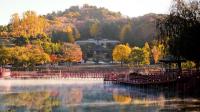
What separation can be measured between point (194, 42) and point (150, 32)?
10228 centimetres

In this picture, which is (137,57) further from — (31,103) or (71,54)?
(31,103)

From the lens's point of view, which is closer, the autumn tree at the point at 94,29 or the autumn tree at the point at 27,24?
the autumn tree at the point at 27,24

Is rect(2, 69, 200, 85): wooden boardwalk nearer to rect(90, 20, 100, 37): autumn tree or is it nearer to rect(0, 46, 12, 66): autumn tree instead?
rect(0, 46, 12, 66): autumn tree

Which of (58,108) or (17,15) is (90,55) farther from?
(58,108)

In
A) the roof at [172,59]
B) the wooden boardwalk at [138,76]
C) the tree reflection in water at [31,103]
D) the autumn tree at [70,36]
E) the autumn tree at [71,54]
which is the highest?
the autumn tree at [70,36]

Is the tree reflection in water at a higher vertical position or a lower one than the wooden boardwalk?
lower

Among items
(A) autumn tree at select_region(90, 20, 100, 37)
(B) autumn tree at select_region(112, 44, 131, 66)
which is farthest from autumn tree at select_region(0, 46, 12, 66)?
(A) autumn tree at select_region(90, 20, 100, 37)

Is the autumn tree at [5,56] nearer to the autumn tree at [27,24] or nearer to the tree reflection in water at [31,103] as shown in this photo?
the autumn tree at [27,24]

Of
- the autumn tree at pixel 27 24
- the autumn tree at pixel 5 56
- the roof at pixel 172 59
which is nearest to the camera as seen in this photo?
the roof at pixel 172 59

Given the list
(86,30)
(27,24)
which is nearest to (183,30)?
(27,24)

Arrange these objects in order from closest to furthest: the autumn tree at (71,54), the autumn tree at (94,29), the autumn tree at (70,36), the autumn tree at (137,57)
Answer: the autumn tree at (137,57) < the autumn tree at (71,54) < the autumn tree at (70,36) < the autumn tree at (94,29)

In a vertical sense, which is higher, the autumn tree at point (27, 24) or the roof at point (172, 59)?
the autumn tree at point (27, 24)

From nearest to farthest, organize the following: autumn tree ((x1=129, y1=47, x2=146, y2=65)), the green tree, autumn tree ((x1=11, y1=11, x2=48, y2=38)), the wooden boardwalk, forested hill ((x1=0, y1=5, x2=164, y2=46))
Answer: the green tree
the wooden boardwalk
autumn tree ((x1=129, y1=47, x2=146, y2=65))
autumn tree ((x1=11, y1=11, x2=48, y2=38))
forested hill ((x1=0, y1=5, x2=164, y2=46))

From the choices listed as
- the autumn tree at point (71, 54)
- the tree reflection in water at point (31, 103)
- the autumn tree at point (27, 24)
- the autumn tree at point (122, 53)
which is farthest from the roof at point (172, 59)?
the autumn tree at point (27, 24)
